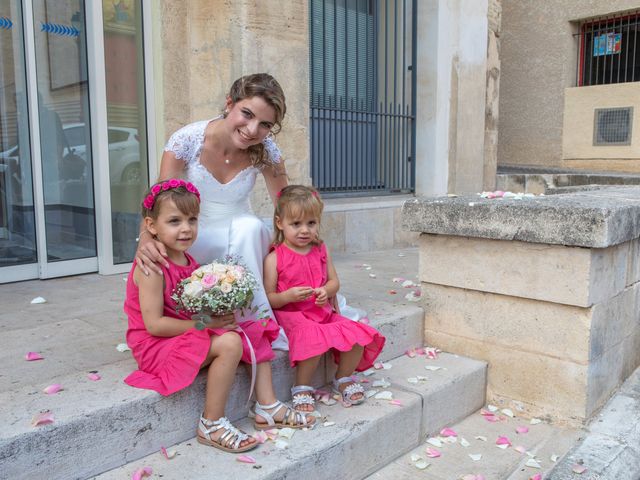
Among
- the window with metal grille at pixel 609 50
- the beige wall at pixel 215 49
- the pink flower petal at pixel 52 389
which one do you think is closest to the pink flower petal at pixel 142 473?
the pink flower petal at pixel 52 389

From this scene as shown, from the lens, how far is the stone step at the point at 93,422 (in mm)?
1976

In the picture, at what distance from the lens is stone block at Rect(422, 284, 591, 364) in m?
3.15

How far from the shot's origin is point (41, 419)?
2.01 meters

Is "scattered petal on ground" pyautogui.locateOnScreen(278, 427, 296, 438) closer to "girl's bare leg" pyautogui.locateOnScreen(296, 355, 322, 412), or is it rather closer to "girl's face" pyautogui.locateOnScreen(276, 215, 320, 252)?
"girl's bare leg" pyautogui.locateOnScreen(296, 355, 322, 412)

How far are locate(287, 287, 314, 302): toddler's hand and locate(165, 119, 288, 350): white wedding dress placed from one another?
0.13 m

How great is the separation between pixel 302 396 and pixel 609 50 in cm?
1188

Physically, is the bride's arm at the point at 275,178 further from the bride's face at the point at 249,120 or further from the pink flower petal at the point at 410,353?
the pink flower petal at the point at 410,353

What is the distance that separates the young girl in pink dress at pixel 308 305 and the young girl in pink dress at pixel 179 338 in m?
0.24

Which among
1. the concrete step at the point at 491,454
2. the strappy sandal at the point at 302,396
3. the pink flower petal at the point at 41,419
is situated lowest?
the concrete step at the point at 491,454

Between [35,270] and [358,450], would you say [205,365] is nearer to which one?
[358,450]

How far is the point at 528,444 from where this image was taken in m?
3.12

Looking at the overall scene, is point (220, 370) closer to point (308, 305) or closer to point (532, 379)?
point (308, 305)

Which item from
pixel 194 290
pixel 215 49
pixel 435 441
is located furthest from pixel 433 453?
pixel 215 49

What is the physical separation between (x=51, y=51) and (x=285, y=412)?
11.2 ft
